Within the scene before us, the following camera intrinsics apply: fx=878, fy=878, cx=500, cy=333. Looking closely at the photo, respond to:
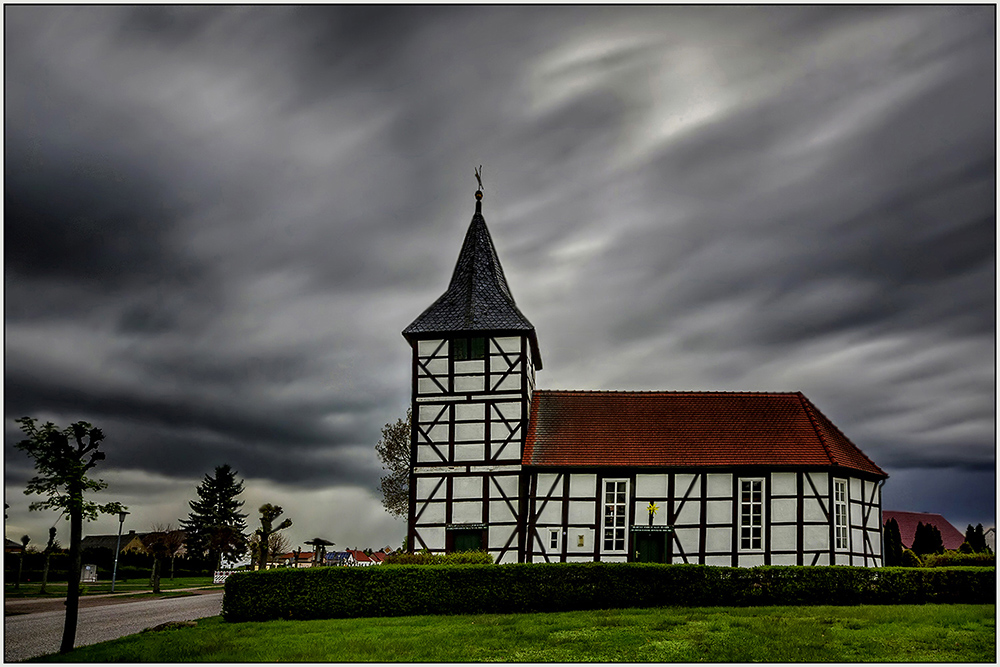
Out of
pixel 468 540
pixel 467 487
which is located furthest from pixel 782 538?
pixel 467 487

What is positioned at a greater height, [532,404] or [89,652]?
[532,404]

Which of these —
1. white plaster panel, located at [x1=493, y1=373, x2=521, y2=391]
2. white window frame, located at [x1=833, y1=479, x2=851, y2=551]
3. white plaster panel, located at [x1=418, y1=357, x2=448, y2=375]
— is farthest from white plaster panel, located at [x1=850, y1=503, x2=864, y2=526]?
white plaster panel, located at [x1=418, y1=357, x2=448, y2=375]

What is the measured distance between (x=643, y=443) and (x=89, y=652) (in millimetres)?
18499

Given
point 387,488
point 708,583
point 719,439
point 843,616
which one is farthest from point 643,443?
point 387,488

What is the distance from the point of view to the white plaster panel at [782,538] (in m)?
27.5

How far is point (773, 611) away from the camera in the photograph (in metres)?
19.4

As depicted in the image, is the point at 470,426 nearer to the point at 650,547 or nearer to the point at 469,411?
the point at 469,411

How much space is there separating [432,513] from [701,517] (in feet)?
28.7

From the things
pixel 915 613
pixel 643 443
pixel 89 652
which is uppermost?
pixel 643 443

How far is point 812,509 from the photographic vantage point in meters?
27.8

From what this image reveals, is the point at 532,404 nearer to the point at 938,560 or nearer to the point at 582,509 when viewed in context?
the point at 582,509

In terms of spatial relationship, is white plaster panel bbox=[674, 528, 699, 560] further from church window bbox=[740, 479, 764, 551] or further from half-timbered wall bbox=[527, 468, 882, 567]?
church window bbox=[740, 479, 764, 551]

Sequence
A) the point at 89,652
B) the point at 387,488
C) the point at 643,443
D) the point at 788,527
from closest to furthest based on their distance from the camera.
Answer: the point at 89,652 → the point at 788,527 → the point at 643,443 → the point at 387,488

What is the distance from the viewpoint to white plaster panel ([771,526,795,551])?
1083 inches
